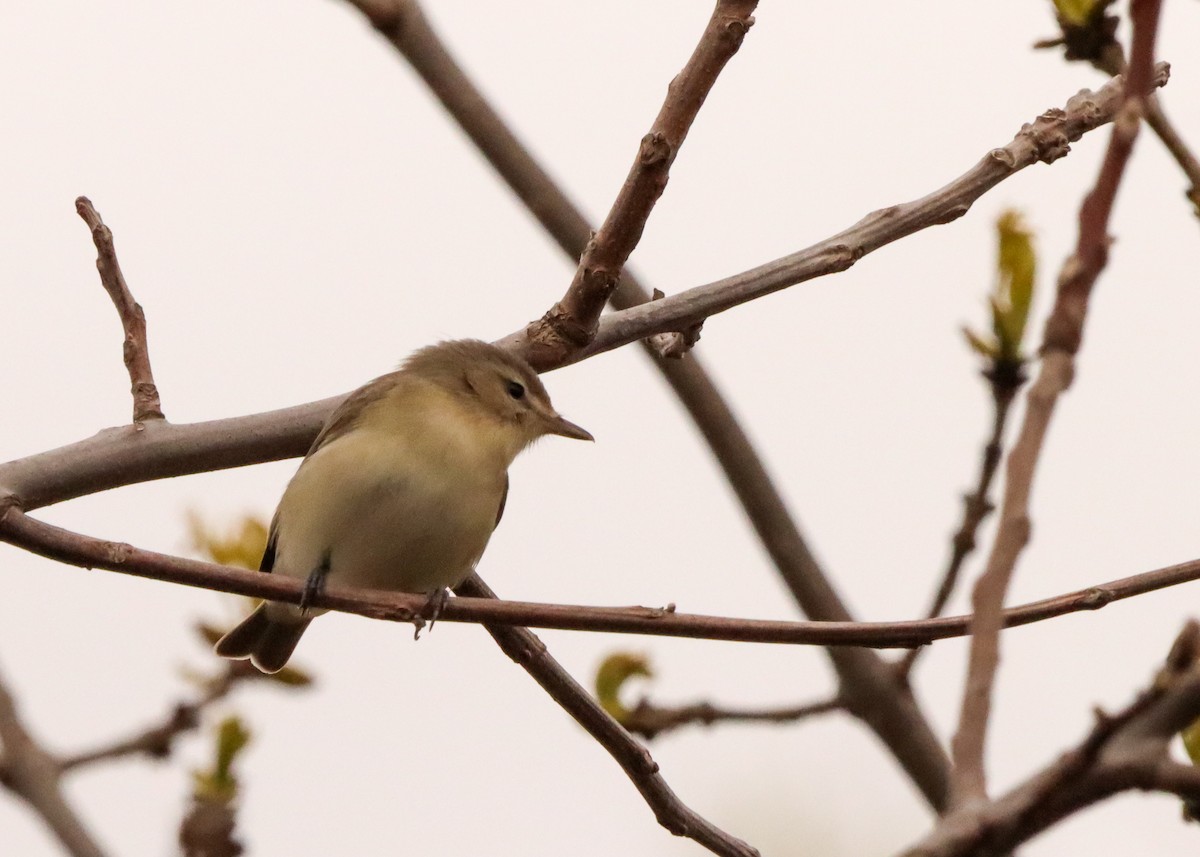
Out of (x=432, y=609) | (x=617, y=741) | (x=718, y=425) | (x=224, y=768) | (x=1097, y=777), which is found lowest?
(x=1097, y=777)

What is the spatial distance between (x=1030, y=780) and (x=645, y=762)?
6.39ft

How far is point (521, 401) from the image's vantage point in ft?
15.2

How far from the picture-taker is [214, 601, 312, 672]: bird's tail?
427cm

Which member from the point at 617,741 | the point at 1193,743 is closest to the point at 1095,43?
the point at 1193,743

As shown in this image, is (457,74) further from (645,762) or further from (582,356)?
(645,762)

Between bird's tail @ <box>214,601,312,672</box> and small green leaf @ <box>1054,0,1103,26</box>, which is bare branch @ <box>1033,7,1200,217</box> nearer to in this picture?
small green leaf @ <box>1054,0,1103,26</box>

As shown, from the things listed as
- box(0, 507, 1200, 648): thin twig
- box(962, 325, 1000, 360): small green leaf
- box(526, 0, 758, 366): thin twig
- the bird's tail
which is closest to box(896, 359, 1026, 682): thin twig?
box(962, 325, 1000, 360): small green leaf

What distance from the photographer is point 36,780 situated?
7.29 feet

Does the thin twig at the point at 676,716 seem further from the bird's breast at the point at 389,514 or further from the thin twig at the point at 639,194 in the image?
the thin twig at the point at 639,194

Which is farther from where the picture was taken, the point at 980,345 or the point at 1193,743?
the point at 980,345

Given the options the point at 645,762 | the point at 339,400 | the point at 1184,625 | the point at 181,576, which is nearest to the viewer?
the point at 1184,625

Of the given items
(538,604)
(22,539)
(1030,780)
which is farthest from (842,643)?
(22,539)

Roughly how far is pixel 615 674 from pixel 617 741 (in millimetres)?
1225

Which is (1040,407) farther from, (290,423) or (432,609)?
(290,423)
